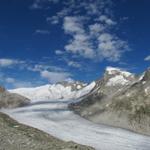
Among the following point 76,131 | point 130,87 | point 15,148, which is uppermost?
point 130,87

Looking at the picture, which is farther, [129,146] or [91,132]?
[91,132]

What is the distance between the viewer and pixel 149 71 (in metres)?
169

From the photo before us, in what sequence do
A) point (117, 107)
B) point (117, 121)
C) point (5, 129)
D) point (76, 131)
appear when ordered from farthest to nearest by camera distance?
point (117, 107), point (117, 121), point (76, 131), point (5, 129)

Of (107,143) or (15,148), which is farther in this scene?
(107,143)

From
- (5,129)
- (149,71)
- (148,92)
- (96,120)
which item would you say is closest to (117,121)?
(96,120)

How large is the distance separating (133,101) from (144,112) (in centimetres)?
1012

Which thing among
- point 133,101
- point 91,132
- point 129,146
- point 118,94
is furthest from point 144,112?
point 129,146

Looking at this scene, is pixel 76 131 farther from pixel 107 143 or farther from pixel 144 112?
pixel 144 112

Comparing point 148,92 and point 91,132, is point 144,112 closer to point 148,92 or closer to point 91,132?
point 148,92

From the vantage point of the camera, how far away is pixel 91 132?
349 ft

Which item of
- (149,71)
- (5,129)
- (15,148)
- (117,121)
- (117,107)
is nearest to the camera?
(15,148)

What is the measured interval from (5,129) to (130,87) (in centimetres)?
12324

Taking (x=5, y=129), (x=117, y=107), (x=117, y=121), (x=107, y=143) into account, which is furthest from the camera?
(x=117, y=107)

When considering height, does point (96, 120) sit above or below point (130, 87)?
below
